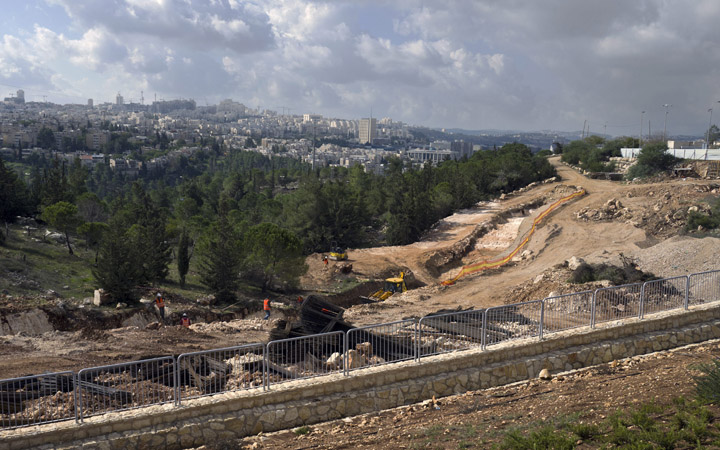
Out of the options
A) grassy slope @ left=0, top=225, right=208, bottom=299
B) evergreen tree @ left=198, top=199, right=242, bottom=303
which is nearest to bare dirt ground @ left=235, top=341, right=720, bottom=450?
evergreen tree @ left=198, top=199, right=242, bottom=303

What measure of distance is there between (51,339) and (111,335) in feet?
5.31

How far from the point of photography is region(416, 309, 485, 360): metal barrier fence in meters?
11.7

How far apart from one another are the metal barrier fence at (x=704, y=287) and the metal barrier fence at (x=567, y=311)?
3.22 m

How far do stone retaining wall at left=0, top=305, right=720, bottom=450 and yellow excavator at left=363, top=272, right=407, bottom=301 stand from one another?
15359 millimetres

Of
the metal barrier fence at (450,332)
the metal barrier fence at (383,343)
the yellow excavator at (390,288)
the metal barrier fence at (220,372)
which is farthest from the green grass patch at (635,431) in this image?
the yellow excavator at (390,288)

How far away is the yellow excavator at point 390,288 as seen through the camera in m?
27.8

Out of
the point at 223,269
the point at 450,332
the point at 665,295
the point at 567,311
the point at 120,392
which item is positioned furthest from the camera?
the point at 223,269

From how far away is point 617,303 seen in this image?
13484 mm

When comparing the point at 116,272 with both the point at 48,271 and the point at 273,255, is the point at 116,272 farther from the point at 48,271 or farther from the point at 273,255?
the point at 273,255

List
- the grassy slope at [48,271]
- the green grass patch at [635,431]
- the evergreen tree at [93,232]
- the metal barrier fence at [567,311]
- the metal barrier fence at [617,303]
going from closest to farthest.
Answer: the green grass patch at [635,431] → the metal barrier fence at [567,311] → the metal barrier fence at [617,303] → the grassy slope at [48,271] → the evergreen tree at [93,232]

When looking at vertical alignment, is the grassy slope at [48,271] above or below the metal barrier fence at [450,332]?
below

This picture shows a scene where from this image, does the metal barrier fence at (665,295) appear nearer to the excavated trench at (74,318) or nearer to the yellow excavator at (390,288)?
the yellow excavator at (390,288)

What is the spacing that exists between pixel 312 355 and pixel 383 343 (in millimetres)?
1749

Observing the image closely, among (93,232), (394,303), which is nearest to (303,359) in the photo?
(394,303)
